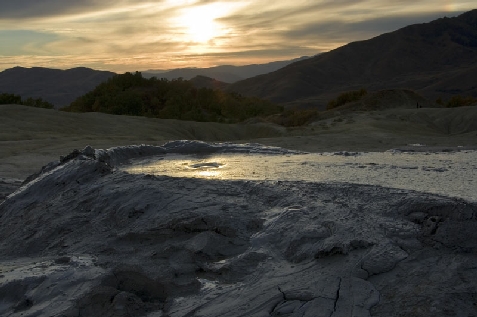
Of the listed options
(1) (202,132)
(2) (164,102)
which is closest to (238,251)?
(1) (202,132)

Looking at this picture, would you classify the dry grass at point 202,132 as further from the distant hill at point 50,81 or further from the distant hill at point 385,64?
the distant hill at point 50,81

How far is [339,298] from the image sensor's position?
8.97ft

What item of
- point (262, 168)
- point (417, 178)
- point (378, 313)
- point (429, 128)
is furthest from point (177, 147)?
point (429, 128)

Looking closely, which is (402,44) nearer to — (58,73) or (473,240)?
(58,73)

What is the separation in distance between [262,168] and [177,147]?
221 cm

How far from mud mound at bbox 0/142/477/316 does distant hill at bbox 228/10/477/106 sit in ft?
199

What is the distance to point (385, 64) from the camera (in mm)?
74438

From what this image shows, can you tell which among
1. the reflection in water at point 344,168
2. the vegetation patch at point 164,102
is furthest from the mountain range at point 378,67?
the reflection in water at point 344,168

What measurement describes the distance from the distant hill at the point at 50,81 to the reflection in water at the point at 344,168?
78.5 meters

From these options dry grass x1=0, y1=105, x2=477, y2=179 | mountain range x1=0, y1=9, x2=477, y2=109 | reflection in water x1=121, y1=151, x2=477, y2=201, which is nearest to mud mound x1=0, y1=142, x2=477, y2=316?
reflection in water x1=121, y1=151, x2=477, y2=201

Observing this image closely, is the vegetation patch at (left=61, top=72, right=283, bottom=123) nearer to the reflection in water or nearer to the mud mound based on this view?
the reflection in water

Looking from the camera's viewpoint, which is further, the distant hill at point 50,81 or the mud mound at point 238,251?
the distant hill at point 50,81

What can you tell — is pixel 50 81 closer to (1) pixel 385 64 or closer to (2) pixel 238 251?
(1) pixel 385 64

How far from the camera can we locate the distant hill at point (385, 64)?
2660 inches
